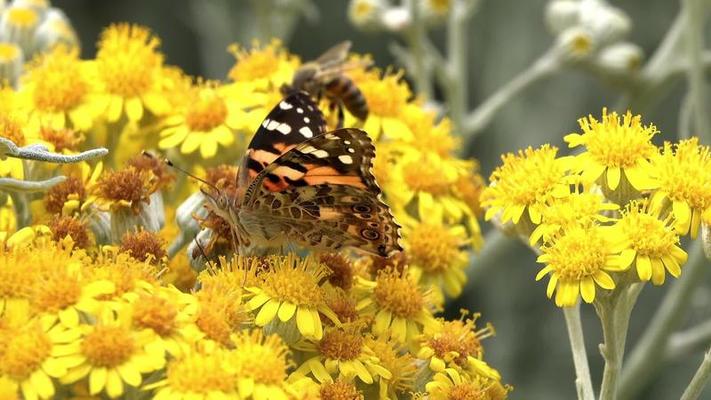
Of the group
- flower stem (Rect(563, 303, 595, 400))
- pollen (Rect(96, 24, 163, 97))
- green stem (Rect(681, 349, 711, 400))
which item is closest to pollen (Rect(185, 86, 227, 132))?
pollen (Rect(96, 24, 163, 97))

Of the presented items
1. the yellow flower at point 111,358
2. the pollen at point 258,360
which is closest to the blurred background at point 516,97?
the pollen at point 258,360

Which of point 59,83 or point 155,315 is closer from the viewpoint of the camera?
point 155,315

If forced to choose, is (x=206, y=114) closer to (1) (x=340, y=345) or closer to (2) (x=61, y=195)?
(2) (x=61, y=195)

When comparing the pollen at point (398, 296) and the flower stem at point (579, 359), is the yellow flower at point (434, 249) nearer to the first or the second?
the pollen at point (398, 296)

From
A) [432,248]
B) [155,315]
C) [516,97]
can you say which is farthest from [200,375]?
[516,97]

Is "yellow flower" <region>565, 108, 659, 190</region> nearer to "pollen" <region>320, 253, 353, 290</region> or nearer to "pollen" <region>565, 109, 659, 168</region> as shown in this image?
"pollen" <region>565, 109, 659, 168</region>

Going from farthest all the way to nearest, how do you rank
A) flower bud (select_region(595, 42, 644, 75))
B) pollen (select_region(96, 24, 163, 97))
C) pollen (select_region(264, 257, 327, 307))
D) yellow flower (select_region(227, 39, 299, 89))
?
flower bud (select_region(595, 42, 644, 75)), yellow flower (select_region(227, 39, 299, 89)), pollen (select_region(96, 24, 163, 97)), pollen (select_region(264, 257, 327, 307))
